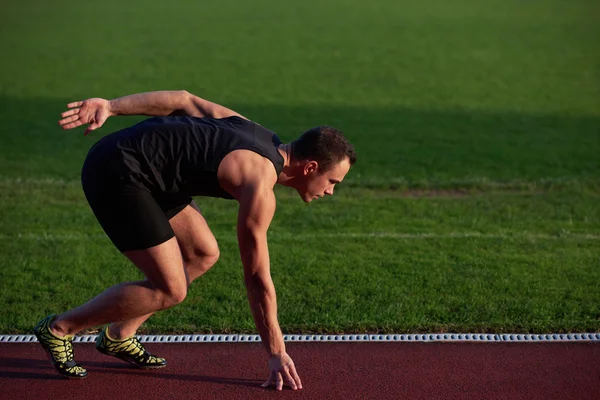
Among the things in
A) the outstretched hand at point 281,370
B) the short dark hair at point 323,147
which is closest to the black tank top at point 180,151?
the short dark hair at point 323,147

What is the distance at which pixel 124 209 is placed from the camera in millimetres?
4965

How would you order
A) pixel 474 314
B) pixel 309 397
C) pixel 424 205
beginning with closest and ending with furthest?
pixel 309 397, pixel 474 314, pixel 424 205

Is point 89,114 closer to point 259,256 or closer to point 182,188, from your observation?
point 182,188

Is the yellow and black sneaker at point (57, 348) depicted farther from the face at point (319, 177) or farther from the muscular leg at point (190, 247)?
the face at point (319, 177)

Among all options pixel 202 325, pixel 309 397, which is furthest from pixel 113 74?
pixel 309 397

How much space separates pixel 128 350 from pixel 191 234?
87 cm

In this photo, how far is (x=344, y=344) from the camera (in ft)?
19.9

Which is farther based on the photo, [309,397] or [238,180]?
[309,397]

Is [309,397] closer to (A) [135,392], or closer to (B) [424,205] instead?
(A) [135,392]

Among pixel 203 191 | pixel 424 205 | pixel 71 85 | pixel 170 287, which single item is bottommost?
pixel 71 85

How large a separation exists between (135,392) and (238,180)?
5.13 ft

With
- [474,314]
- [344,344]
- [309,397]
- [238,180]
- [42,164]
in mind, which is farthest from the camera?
[42,164]

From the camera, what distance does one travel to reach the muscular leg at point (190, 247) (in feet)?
17.9

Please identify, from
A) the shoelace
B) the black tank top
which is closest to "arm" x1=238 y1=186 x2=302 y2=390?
the black tank top
